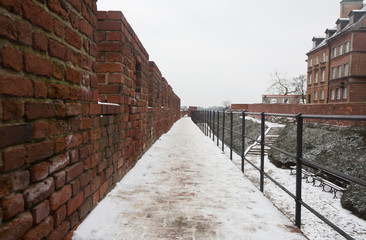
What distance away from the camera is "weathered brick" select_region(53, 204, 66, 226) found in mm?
1484

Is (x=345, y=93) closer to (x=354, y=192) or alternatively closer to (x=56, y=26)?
(x=354, y=192)

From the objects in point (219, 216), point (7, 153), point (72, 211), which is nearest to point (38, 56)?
point (7, 153)

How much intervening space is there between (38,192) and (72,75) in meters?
0.88

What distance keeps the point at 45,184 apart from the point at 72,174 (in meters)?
0.35

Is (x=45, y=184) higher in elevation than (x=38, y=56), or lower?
lower

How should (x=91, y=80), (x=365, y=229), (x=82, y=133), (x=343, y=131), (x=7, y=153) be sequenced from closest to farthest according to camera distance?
(x=7, y=153) < (x=82, y=133) < (x=91, y=80) < (x=365, y=229) < (x=343, y=131)

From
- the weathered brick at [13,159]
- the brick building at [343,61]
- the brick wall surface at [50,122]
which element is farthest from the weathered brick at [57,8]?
the brick building at [343,61]

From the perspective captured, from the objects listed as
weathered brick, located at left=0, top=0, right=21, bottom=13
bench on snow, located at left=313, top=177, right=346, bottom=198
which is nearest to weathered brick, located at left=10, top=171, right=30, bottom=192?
weathered brick, located at left=0, top=0, right=21, bottom=13

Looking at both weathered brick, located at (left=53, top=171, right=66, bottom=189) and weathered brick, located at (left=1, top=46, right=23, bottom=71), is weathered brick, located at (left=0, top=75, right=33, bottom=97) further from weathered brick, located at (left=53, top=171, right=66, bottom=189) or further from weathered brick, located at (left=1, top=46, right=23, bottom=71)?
weathered brick, located at (left=53, top=171, right=66, bottom=189)

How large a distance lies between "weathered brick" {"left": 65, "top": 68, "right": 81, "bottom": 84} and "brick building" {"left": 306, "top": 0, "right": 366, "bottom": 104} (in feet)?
92.6

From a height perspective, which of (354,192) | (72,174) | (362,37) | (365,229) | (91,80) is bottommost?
(365,229)

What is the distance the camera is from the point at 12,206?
1.08 m

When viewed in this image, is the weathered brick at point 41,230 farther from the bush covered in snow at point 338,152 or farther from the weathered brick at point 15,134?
the bush covered in snow at point 338,152

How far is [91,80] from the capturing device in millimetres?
2119
